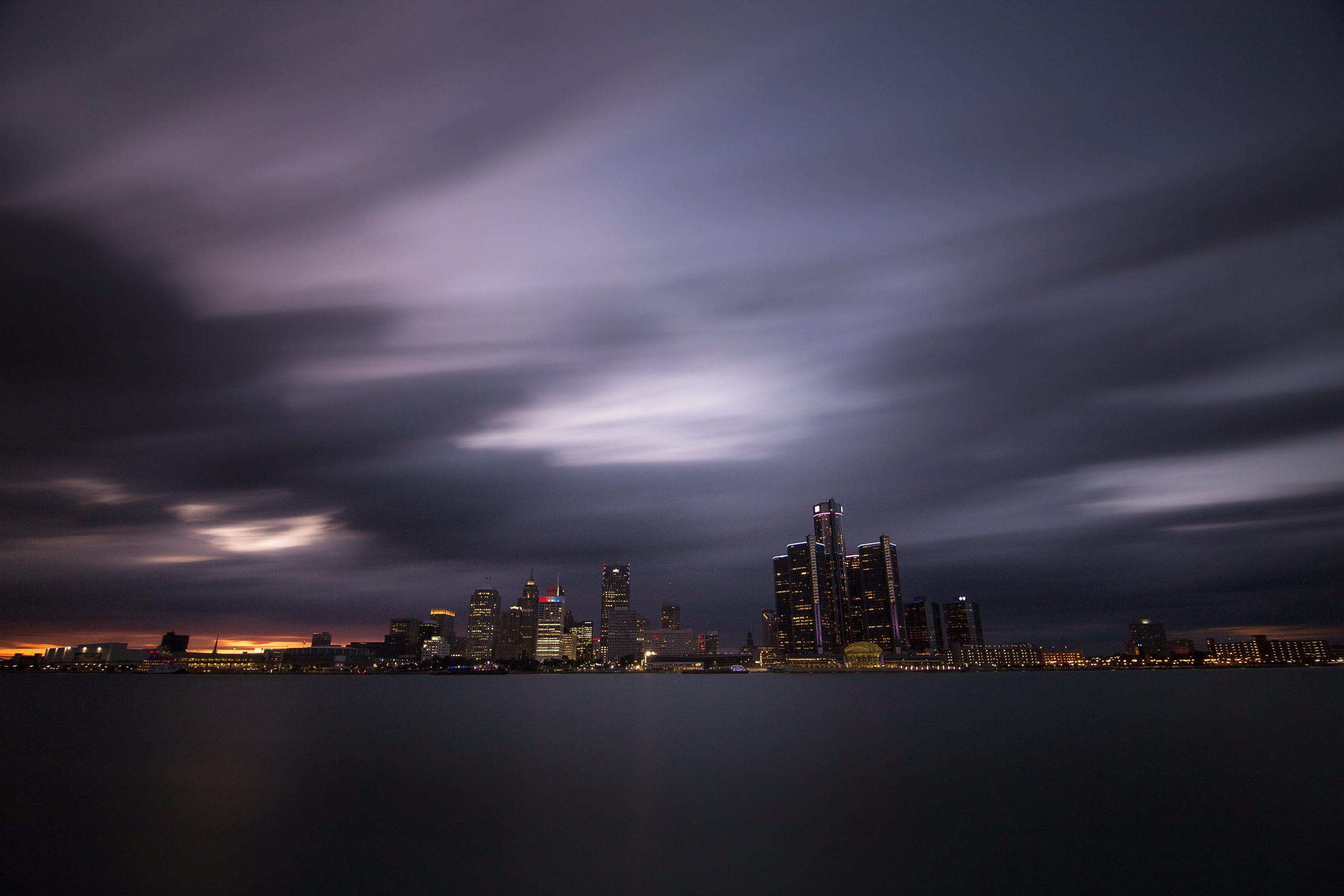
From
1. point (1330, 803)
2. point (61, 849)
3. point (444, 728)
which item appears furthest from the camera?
point (444, 728)

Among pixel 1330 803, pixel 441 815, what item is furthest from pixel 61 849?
pixel 1330 803

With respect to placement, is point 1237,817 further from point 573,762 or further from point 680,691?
point 680,691

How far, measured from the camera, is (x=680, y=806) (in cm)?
2303

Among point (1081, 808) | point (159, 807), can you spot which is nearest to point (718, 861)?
point (1081, 808)

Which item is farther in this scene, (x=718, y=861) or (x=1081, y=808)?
(x=1081, y=808)

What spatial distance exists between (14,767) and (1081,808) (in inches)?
1893

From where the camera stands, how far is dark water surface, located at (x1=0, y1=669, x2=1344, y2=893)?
16.0 m

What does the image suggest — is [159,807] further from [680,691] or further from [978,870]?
[680,691]

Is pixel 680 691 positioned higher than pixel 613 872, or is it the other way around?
pixel 613 872

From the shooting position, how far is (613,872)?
53.0 feet

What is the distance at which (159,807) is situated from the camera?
23156 millimetres

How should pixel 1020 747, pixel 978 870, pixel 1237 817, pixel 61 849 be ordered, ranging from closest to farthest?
pixel 978 870 → pixel 61 849 → pixel 1237 817 → pixel 1020 747

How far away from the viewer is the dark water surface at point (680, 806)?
16.0 m

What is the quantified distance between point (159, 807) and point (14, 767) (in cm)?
1612
